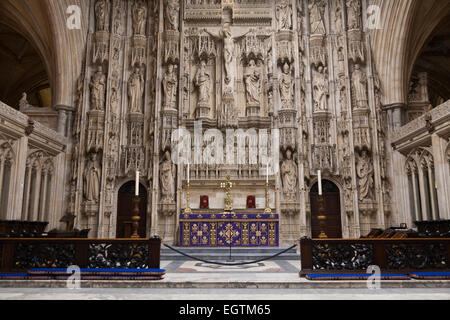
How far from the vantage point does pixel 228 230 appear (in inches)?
451

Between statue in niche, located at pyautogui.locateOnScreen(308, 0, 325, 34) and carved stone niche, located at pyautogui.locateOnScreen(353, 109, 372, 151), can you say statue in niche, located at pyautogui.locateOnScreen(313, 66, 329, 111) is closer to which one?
carved stone niche, located at pyautogui.locateOnScreen(353, 109, 372, 151)

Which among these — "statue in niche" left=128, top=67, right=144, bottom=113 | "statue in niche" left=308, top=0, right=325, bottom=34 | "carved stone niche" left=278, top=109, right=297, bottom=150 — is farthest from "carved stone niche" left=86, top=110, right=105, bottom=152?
"statue in niche" left=308, top=0, right=325, bottom=34

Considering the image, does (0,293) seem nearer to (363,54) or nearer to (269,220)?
(269,220)

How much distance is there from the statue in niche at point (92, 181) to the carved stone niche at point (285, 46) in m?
8.80

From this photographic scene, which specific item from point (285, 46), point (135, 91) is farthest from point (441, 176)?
point (135, 91)

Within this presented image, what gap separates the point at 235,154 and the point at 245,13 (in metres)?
6.43

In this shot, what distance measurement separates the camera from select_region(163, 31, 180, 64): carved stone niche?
48.2 feet

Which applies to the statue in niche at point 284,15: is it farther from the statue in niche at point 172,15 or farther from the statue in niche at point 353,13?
the statue in niche at point 172,15

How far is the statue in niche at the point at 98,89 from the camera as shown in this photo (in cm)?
1454

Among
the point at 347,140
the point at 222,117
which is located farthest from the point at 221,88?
the point at 347,140

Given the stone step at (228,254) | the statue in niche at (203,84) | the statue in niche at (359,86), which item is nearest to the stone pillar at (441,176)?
the statue in niche at (359,86)

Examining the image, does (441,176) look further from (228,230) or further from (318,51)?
(318,51)
